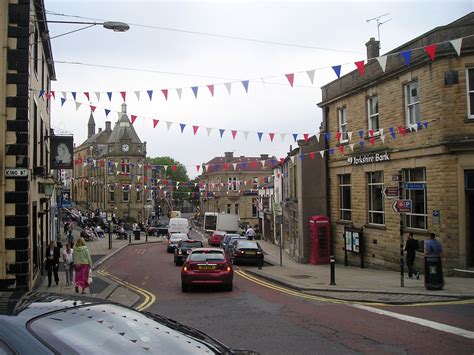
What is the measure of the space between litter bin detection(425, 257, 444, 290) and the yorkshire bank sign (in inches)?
284

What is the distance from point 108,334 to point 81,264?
1170 centimetres

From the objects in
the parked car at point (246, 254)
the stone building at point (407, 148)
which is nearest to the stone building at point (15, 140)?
the stone building at point (407, 148)

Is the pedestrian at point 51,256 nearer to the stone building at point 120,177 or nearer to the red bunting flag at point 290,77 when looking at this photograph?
the red bunting flag at point 290,77

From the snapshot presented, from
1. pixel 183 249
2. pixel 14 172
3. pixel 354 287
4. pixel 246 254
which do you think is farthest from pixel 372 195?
pixel 14 172

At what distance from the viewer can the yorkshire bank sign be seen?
20533mm

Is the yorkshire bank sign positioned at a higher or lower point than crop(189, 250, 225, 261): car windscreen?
higher

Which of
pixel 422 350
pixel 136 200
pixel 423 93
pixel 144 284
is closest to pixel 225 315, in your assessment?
pixel 422 350

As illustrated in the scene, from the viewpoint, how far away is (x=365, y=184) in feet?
74.0

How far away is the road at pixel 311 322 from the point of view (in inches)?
315

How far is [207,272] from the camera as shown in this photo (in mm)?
14867

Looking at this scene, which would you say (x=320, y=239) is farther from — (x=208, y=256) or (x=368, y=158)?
(x=208, y=256)

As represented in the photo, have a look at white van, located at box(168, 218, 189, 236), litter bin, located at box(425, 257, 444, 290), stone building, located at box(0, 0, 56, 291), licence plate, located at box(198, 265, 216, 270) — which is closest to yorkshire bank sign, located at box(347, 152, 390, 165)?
litter bin, located at box(425, 257, 444, 290)

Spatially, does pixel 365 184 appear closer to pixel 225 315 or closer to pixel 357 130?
pixel 357 130

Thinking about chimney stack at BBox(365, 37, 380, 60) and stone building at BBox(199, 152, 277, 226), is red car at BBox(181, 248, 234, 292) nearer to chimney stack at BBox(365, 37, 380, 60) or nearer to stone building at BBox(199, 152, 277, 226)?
chimney stack at BBox(365, 37, 380, 60)
